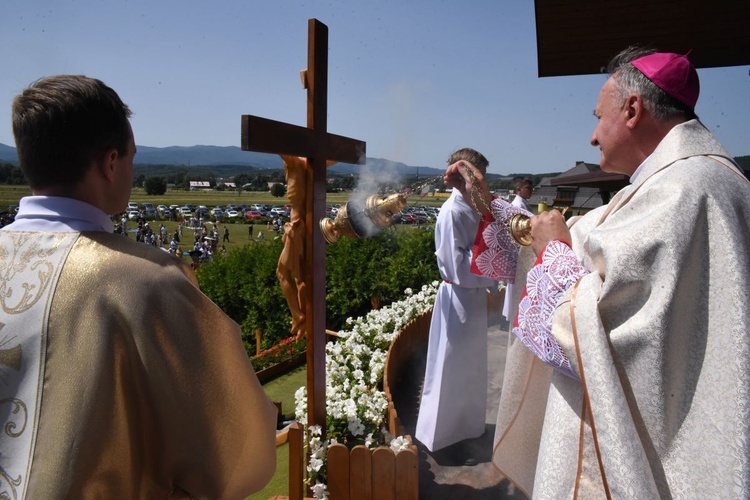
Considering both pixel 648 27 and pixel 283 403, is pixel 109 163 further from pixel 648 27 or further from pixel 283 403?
pixel 283 403

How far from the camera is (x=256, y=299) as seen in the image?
7.65m

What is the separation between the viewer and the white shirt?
1.24 meters

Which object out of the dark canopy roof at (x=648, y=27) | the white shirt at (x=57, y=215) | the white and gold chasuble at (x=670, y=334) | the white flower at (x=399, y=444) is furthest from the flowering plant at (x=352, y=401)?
the dark canopy roof at (x=648, y=27)

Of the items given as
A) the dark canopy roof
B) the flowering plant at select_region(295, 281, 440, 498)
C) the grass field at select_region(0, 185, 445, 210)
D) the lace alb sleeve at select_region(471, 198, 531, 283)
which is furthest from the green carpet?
the grass field at select_region(0, 185, 445, 210)

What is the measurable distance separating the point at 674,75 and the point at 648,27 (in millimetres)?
1574

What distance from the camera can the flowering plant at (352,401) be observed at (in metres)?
2.77

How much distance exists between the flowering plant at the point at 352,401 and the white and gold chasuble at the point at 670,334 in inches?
59.3

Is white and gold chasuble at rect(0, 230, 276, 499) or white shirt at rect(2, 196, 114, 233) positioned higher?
white shirt at rect(2, 196, 114, 233)

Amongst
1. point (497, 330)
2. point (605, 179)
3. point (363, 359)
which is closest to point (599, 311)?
point (363, 359)

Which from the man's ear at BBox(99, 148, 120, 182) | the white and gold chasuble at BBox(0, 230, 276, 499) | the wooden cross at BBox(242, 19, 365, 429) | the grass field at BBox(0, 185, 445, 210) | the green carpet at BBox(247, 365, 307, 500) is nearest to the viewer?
the white and gold chasuble at BBox(0, 230, 276, 499)

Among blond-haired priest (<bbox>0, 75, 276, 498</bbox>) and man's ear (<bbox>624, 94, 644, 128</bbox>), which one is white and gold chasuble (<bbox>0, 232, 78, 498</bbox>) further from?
man's ear (<bbox>624, 94, 644, 128</bbox>)

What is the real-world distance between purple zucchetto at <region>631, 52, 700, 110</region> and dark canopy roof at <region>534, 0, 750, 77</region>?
1.34 metres

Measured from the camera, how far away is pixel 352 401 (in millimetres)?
3078

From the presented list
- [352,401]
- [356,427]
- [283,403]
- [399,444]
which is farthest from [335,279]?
[399,444]
